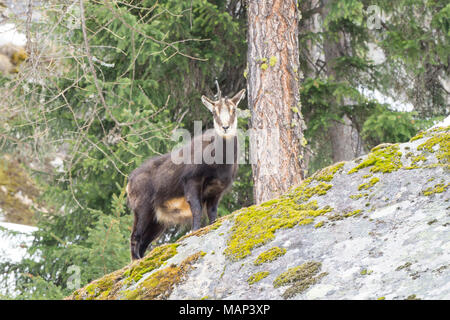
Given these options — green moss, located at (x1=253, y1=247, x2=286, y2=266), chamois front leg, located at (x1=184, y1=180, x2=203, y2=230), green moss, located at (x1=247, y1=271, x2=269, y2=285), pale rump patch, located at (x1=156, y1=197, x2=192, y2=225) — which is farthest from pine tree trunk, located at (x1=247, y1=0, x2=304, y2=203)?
green moss, located at (x1=247, y1=271, x2=269, y2=285)

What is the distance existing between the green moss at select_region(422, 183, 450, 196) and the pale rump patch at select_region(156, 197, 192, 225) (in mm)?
4490

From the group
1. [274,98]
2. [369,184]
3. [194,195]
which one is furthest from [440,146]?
[274,98]

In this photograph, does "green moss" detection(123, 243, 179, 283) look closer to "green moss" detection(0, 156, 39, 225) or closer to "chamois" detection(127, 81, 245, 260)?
"chamois" detection(127, 81, 245, 260)

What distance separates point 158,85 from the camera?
33.8ft

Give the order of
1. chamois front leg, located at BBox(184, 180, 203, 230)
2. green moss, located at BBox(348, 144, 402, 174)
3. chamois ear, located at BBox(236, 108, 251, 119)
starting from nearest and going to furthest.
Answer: green moss, located at BBox(348, 144, 402, 174)
chamois front leg, located at BBox(184, 180, 203, 230)
chamois ear, located at BBox(236, 108, 251, 119)

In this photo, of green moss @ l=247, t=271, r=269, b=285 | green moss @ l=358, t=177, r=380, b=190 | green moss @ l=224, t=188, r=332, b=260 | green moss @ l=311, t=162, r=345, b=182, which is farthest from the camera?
green moss @ l=311, t=162, r=345, b=182

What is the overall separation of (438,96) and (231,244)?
9960 mm

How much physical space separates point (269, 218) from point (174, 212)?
4.12 meters

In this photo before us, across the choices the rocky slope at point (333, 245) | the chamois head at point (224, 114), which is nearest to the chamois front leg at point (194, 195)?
the chamois head at point (224, 114)

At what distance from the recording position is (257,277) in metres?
2.71

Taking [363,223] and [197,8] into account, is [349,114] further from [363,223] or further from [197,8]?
[363,223]

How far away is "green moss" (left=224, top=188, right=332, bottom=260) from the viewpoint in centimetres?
303

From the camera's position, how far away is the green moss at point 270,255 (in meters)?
2.81

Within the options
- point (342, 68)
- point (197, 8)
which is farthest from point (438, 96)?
point (197, 8)
